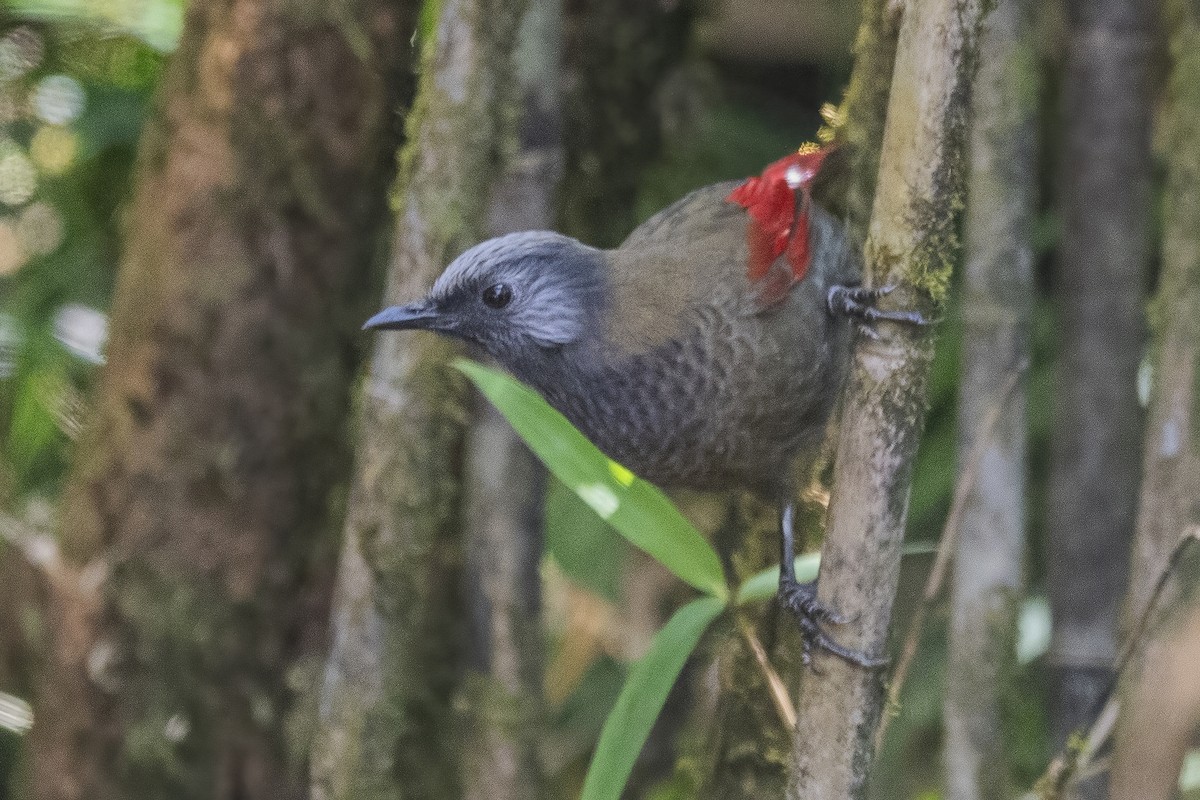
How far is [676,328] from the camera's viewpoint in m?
1.36

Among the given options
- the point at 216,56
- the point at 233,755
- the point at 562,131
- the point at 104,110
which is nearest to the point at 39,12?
the point at 104,110

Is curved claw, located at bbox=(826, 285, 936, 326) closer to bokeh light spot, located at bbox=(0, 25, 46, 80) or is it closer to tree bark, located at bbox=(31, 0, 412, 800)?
tree bark, located at bbox=(31, 0, 412, 800)

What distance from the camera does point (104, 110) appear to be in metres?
2.14

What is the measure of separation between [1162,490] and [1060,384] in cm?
34

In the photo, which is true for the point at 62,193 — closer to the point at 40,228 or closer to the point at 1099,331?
the point at 40,228

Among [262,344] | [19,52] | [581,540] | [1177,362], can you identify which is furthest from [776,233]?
[19,52]

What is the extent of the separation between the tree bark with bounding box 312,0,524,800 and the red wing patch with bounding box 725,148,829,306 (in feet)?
1.14

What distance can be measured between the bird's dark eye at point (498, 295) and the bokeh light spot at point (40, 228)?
1.20 meters

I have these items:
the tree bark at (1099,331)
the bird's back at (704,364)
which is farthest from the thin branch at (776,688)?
the tree bark at (1099,331)

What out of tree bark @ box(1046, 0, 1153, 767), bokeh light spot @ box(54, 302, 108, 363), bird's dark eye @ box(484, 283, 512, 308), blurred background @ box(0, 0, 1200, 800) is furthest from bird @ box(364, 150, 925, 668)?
bokeh light spot @ box(54, 302, 108, 363)

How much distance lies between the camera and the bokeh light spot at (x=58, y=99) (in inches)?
82.6

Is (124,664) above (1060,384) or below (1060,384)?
below

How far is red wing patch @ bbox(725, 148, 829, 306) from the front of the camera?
4.42 feet

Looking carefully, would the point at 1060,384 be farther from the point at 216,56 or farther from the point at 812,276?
the point at 216,56
